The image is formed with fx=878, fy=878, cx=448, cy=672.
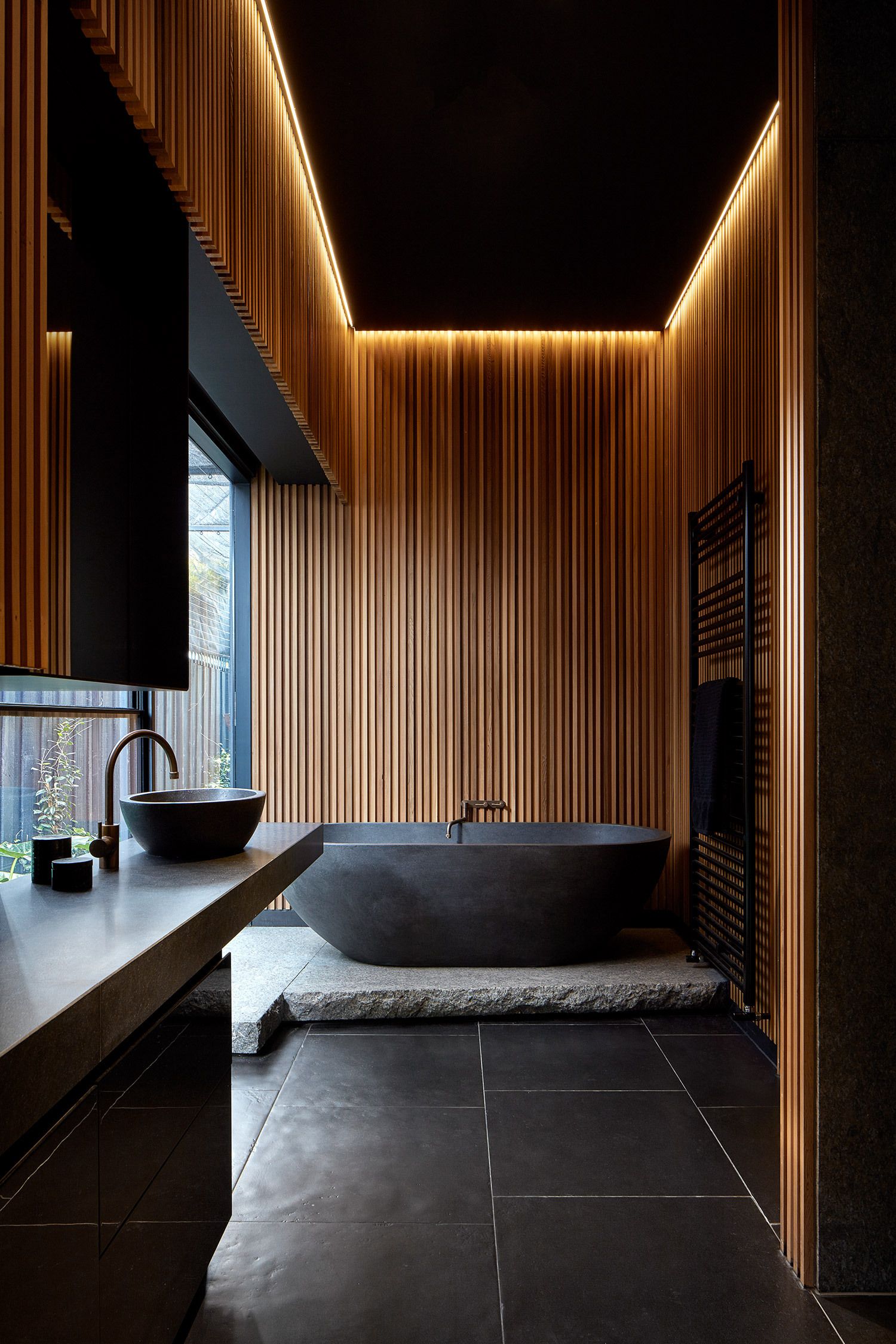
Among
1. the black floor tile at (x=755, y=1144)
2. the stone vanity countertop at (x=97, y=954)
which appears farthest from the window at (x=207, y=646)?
Answer: the black floor tile at (x=755, y=1144)

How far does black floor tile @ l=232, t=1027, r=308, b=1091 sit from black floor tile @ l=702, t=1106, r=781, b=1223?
4.77ft

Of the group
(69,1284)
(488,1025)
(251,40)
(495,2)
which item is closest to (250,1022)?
(488,1025)

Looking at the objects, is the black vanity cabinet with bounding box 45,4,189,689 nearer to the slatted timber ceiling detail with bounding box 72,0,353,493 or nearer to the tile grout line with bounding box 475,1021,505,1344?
the slatted timber ceiling detail with bounding box 72,0,353,493

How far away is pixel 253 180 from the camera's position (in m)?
2.57

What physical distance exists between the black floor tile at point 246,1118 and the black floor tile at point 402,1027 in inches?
23.2

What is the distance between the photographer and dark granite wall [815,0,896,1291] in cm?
198

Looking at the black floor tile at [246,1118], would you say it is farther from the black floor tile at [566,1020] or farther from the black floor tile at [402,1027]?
the black floor tile at [566,1020]

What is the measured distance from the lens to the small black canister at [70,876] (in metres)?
1.73

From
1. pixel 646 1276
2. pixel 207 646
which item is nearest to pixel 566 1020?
pixel 646 1276

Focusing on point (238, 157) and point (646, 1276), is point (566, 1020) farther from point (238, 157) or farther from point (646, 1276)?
point (238, 157)

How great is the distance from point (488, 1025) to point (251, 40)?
3544 mm

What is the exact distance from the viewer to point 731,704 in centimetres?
370

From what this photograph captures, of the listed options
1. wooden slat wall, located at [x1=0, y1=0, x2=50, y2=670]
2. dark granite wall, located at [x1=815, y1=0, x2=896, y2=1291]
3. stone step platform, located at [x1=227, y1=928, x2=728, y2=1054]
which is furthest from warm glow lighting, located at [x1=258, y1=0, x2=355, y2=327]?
stone step platform, located at [x1=227, y1=928, x2=728, y2=1054]

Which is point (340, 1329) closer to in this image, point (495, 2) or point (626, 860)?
point (626, 860)
